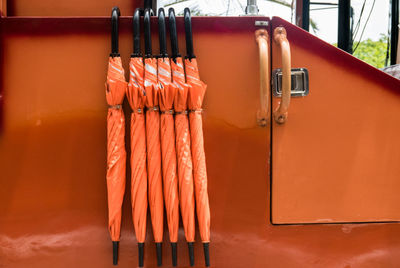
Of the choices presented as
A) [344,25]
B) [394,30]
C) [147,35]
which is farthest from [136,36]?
[394,30]

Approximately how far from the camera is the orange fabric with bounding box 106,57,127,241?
39.9 inches

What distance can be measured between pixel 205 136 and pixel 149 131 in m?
0.20

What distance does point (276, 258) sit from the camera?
111cm

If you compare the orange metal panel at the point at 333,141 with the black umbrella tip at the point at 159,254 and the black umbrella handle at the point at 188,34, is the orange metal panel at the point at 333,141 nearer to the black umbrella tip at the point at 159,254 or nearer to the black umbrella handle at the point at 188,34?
the black umbrella handle at the point at 188,34

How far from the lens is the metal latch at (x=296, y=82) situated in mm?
1091

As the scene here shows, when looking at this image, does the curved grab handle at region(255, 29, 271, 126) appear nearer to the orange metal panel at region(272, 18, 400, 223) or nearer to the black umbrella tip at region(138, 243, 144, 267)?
the orange metal panel at region(272, 18, 400, 223)

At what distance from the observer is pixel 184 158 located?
1017mm

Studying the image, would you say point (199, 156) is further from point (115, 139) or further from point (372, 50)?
point (372, 50)

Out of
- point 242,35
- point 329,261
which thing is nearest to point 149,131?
point 242,35

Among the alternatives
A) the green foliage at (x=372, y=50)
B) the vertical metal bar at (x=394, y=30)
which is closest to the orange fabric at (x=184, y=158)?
the vertical metal bar at (x=394, y=30)

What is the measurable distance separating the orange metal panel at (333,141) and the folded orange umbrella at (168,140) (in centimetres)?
35

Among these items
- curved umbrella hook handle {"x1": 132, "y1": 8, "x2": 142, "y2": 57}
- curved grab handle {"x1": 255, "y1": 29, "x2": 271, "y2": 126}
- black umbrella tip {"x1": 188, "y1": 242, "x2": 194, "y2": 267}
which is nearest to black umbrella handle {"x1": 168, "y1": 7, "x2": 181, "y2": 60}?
curved umbrella hook handle {"x1": 132, "y1": 8, "x2": 142, "y2": 57}

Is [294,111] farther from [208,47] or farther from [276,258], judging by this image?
[276,258]

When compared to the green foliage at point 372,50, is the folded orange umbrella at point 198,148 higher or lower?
lower
